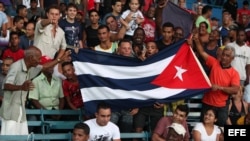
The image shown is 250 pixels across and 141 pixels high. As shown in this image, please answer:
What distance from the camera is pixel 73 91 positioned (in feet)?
35.0

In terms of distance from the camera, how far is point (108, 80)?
1041 centimetres

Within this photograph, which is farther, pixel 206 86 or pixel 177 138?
pixel 206 86

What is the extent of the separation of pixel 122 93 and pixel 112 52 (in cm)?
93

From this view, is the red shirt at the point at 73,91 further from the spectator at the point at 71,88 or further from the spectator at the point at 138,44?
the spectator at the point at 138,44

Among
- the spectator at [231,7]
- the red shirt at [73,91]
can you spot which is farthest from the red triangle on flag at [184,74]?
the spectator at [231,7]

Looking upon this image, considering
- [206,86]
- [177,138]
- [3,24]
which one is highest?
Answer: [3,24]

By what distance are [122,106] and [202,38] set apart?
315 centimetres

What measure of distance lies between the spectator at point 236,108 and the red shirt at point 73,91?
8.06 ft

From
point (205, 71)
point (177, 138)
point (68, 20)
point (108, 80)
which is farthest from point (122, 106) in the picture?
point (68, 20)

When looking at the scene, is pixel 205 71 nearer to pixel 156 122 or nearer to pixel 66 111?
pixel 156 122

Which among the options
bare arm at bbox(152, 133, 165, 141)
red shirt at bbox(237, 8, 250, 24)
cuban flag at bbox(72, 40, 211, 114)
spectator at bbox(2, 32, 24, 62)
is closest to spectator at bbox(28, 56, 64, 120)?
cuban flag at bbox(72, 40, 211, 114)

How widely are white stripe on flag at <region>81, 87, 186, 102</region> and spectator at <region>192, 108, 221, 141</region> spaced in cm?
58

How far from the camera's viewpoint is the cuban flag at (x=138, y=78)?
10.3 meters

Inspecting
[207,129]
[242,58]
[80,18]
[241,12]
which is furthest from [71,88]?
[241,12]
